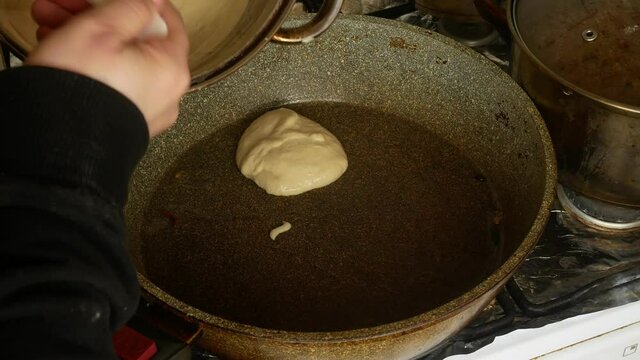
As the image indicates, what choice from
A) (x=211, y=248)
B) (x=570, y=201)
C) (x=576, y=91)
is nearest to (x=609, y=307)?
(x=570, y=201)

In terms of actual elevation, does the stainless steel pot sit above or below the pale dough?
above

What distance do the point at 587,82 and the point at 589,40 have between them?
0.07m

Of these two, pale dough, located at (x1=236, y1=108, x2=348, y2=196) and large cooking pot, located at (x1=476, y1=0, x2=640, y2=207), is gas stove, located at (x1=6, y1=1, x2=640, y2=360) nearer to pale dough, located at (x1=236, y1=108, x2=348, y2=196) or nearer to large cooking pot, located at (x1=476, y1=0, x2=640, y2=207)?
large cooking pot, located at (x1=476, y1=0, x2=640, y2=207)

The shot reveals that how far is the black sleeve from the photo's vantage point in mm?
386

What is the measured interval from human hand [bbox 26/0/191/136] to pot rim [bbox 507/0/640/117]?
0.42m

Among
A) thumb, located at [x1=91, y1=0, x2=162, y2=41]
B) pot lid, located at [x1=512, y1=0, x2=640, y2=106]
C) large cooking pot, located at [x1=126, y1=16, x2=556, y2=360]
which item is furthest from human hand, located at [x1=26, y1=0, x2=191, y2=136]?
pot lid, located at [x1=512, y1=0, x2=640, y2=106]

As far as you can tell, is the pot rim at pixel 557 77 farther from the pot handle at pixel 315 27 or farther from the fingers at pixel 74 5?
the fingers at pixel 74 5

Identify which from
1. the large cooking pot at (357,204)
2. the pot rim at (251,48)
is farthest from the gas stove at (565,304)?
the pot rim at (251,48)

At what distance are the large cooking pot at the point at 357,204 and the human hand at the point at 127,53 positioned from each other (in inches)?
9.3

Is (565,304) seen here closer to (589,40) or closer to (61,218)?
(589,40)

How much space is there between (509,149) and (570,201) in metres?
0.10

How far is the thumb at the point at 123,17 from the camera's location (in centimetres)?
46

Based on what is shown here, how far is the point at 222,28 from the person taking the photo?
2.29 feet

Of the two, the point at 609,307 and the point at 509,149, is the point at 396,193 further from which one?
the point at 609,307
